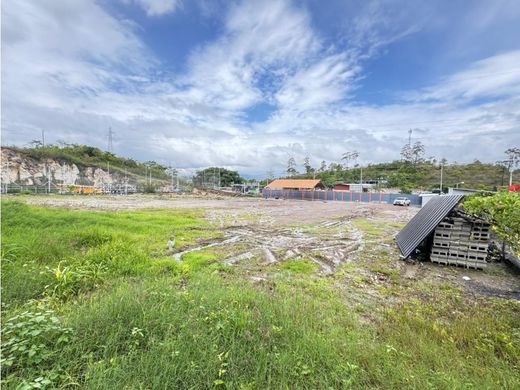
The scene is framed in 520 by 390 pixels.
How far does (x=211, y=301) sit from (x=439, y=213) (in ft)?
21.5

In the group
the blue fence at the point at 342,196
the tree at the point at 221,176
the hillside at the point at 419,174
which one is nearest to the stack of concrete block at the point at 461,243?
the blue fence at the point at 342,196

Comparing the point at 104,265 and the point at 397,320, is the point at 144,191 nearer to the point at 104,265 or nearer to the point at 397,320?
the point at 104,265

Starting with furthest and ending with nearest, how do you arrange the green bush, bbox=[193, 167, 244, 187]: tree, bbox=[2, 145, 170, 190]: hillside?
bbox=[193, 167, 244, 187]: tree < bbox=[2, 145, 170, 190]: hillside < the green bush

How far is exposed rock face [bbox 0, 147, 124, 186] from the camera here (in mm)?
33688

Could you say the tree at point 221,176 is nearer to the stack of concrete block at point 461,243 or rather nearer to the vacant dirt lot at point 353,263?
the vacant dirt lot at point 353,263

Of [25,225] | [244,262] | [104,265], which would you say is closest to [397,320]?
[244,262]

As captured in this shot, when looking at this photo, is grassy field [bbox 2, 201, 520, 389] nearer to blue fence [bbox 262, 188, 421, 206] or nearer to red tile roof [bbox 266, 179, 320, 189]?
blue fence [bbox 262, 188, 421, 206]

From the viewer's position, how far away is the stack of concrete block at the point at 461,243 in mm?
6133

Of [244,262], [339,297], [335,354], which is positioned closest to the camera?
[335,354]

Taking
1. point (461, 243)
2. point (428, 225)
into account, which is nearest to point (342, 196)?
point (428, 225)

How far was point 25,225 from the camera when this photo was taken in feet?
23.4

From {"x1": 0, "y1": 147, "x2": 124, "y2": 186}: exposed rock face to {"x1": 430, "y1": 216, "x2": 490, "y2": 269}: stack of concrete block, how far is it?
152 feet

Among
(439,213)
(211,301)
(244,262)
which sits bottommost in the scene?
(244,262)

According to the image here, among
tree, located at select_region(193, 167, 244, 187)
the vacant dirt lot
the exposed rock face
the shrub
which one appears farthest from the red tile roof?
the shrub
